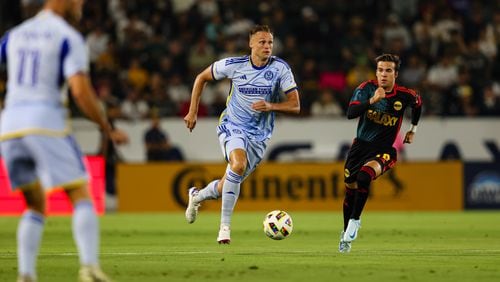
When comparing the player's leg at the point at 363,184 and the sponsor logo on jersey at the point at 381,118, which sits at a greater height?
the sponsor logo on jersey at the point at 381,118

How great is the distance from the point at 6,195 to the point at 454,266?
13.7 meters

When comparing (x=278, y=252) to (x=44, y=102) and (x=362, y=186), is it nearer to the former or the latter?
(x=362, y=186)

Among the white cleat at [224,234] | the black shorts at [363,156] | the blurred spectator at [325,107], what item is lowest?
the white cleat at [224,234]

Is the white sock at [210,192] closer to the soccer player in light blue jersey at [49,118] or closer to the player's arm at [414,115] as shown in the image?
the player's arm at [414,115]

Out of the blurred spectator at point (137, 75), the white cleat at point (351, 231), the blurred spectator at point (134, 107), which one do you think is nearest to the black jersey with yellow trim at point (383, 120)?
the white cleat at point (351, 231)

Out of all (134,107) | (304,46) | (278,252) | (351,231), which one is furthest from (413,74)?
(278,252)

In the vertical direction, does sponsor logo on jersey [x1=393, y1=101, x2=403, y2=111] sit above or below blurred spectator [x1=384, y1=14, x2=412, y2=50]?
below

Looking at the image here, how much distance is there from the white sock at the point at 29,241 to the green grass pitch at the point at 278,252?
116cm

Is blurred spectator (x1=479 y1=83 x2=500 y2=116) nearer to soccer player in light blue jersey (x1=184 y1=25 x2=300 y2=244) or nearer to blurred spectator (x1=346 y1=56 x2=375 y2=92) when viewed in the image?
blurred spectator (x1=346 y1=56 x2=375 y2=92)

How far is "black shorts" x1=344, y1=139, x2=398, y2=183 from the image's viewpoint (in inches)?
484

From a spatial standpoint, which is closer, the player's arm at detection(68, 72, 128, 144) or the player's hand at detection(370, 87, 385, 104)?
the player's arm at detection(68, 72, 128, 144)

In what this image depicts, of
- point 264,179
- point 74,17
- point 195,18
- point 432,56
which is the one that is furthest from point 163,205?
point 74,17

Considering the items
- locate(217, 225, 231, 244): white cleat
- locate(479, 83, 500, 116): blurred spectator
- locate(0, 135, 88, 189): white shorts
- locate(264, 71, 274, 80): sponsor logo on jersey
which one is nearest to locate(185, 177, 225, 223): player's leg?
locate(217, 225, 231, 244): white cleat

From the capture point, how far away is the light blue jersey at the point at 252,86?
12.9 m
